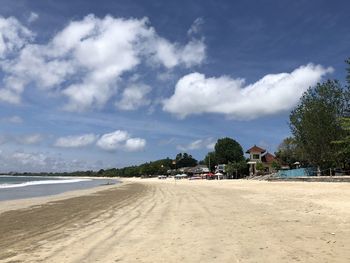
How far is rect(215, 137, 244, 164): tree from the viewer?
493 feet

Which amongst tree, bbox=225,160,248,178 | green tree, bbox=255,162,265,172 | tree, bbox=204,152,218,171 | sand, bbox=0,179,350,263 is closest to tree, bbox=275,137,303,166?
green tree, bbox=255,162,265,172

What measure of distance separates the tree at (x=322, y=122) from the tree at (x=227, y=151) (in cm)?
8680

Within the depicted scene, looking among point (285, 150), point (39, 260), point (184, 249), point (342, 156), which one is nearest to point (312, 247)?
point (184, 249)

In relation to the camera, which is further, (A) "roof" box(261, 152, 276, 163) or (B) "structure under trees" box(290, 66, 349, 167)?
(A) "roof" box(261, 152, 276, 163)

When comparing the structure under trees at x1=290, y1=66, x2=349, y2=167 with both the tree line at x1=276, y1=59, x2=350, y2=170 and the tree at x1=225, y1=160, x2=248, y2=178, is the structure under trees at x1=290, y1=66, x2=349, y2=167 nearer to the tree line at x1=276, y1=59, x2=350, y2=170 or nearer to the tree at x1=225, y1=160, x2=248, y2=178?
the tree line at x1=276, y1=59, x2=350, y2=170

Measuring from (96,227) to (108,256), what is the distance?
5.55 metres

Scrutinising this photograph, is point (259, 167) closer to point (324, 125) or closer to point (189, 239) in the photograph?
point (324, 125)

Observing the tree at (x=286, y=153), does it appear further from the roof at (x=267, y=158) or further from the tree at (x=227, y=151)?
the tree at (x=227, y=151)

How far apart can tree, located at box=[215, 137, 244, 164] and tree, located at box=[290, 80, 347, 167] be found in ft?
285

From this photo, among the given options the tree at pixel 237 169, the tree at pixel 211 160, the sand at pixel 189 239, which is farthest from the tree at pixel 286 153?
the sand at pixel 189 239

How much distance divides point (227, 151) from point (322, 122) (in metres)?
92.0

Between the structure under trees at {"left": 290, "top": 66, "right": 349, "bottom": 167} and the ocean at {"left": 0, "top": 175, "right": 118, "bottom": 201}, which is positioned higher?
the structure under trees at {"left": 290, "top": 66, "right": 349, "bottom": 167}

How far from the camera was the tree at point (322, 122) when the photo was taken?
5891 cm

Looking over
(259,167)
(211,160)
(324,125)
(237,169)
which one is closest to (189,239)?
(324,125)
